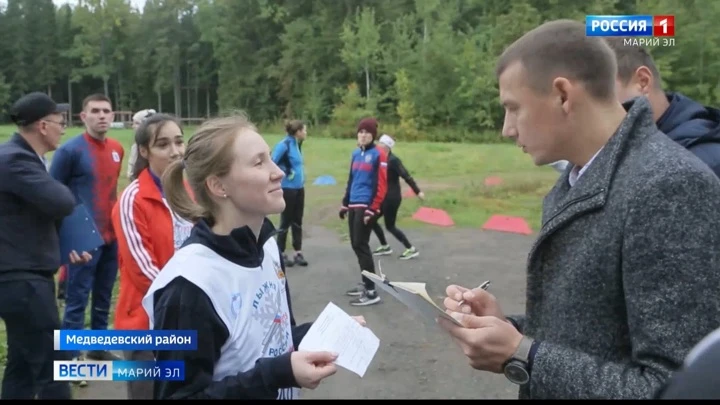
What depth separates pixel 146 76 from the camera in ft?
35.1

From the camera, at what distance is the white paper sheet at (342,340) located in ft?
5.79

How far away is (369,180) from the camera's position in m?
7.12

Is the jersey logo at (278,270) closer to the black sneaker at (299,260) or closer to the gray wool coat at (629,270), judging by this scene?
the gray wool coat at (629,270)

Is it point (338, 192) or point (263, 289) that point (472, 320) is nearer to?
point (263, 289)

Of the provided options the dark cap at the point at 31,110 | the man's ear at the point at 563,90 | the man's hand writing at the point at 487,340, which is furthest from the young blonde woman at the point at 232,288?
the dark cap at the point at 31,110

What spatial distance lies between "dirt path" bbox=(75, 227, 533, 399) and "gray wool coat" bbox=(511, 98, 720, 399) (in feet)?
2.32

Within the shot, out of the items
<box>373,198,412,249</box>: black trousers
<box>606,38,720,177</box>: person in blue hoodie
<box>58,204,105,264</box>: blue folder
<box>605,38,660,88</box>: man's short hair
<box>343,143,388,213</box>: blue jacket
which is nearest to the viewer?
<box>606,38,720,177</box>: person in blue hoodie

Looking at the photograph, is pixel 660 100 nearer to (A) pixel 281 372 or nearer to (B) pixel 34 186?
(A) pixel 281 372

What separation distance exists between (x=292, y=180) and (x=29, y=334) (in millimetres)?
4911

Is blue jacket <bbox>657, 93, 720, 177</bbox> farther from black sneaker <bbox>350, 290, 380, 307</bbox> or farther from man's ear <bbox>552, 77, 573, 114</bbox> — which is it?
black sneaker <bbox>350, 290, 380, 307</bbox>

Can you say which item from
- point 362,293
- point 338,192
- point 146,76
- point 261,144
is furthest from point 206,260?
point 338,192

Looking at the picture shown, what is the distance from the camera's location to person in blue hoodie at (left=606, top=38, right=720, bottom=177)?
223 cm

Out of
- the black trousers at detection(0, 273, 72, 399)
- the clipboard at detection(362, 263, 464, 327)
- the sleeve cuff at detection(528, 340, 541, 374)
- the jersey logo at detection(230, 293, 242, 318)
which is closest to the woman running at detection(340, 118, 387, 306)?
the black trousers at detection(0, 273, 72, 399)

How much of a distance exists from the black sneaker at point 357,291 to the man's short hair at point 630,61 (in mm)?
4482
